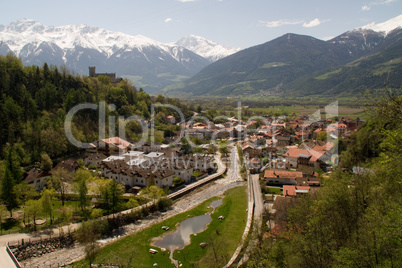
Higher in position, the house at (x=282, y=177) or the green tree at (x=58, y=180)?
the green tree at (x=58, y=180)

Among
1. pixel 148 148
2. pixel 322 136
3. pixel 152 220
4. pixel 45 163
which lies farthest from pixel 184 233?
pixel 322 136

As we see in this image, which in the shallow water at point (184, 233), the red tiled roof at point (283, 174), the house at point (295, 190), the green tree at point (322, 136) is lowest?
the shallow water at point (184, 233)

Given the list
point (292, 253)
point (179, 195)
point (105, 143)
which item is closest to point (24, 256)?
point (179, 195)

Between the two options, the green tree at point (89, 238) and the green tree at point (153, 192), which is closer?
the green tree at point (89, 238)

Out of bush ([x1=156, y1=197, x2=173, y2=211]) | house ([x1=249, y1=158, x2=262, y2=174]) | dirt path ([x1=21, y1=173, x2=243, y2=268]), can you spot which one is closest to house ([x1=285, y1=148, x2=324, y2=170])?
house ([x1=249, y1=158, x2=262, y2=174])

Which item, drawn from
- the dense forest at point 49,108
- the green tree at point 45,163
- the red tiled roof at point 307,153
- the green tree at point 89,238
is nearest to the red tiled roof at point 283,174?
the red tiled roof at point 307,153

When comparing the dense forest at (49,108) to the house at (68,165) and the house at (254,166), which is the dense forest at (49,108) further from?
the house at (254,166)

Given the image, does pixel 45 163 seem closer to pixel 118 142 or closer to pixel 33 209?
pixel 118 142
